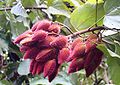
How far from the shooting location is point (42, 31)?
765mm

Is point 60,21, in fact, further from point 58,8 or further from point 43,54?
point 43,54

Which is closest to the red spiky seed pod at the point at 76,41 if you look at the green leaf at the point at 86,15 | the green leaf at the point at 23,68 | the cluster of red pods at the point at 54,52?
the cluster of red pods at the point at 54,52

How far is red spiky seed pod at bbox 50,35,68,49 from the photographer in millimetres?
744

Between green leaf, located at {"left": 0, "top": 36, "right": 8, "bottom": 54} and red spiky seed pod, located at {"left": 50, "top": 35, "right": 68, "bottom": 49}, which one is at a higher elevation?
red spiky seed pod, located at {"left": 50, "top": 35, "right": 68, "bottom": 49}

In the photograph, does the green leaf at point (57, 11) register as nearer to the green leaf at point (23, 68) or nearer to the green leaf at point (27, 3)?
the green leaf at point (27, 3)

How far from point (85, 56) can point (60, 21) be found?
0.50 meters

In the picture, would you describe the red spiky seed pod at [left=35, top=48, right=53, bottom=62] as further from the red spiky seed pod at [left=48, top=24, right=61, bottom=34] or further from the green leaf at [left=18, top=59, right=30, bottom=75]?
the green leaf at [left=18, top=59, right=30, bottom=75]

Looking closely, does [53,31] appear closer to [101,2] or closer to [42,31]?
[42,31]

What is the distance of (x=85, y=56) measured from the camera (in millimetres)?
767

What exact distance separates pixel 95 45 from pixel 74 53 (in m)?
0.05

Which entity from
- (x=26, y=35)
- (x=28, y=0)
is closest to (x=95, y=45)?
(x=26, y=35)

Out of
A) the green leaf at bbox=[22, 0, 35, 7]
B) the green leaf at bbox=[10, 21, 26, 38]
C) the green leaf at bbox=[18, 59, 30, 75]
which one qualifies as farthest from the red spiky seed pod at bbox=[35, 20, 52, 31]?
the green leaf at bbox=[18, 59, 30, 75]

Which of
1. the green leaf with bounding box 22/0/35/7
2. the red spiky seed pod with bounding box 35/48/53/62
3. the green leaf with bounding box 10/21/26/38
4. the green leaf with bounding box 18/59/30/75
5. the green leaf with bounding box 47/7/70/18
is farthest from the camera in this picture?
the green leaf with bounding box 18/59/30/75

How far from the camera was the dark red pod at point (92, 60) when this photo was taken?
76 cm
